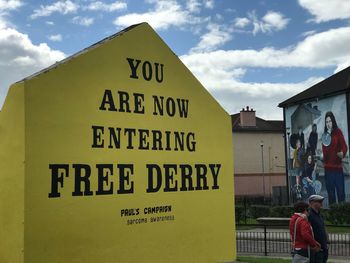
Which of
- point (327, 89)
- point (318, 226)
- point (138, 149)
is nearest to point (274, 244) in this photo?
point (318, 226)

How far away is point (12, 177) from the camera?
5879 millimetres

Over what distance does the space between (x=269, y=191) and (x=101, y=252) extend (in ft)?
153

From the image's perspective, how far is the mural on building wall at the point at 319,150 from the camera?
31.0 meters

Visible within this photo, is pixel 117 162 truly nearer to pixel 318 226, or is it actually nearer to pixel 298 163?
pixel 318 226

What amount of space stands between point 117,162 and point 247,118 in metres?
46.3

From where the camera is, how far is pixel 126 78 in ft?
23.0

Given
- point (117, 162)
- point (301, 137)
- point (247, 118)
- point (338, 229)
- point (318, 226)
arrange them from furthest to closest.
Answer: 1. point (247, 118)
2. point (301, 137)
3. point (338, 229)
4. point (318, 226)
5. point (117, 162)

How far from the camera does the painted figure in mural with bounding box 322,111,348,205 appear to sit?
31.0 meters

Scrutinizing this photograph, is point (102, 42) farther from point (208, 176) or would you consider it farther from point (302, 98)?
point (302, 98)

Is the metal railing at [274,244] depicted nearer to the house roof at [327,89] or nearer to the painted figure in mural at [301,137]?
the house roof at [327,89]

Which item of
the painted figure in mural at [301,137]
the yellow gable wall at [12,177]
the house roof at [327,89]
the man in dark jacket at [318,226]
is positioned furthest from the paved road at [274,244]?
the painted figure in mural at [301,137]

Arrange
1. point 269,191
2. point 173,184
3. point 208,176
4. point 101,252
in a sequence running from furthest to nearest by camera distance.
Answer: point 269,191 < point 208,176 < point 173,184 < point 101,252

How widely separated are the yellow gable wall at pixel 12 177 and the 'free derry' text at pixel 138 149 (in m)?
0.39

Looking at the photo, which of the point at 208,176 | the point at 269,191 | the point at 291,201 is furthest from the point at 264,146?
the point at 208,176
